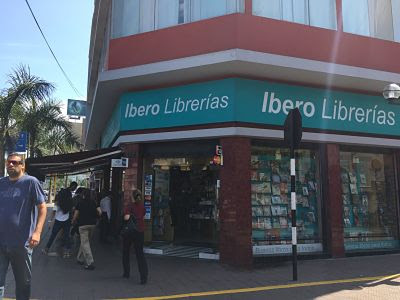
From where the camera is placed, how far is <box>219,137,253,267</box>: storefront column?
969 cm

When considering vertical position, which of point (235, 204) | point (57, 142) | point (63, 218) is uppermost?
point (57, 142)

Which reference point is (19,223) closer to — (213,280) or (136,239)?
(136,239)

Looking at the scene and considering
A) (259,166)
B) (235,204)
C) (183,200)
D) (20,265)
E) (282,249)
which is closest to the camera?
(20,265)

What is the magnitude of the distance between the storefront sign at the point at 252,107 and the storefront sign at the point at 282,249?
9.57 ft

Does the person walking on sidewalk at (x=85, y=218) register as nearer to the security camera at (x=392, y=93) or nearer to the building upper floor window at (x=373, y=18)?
the security camera at (x=392, y=93)

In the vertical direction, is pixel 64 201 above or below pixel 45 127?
below

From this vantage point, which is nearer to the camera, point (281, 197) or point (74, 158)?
point (281, 197)

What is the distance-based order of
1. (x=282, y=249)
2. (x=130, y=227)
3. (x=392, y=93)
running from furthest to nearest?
(x=282, y=249), (x=392, y=93), (x=130, y=227)

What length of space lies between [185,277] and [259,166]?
11.7 feet

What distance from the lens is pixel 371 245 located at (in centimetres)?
1166

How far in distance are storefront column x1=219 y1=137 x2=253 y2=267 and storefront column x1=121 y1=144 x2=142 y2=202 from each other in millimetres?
2368

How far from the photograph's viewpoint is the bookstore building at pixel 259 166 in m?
10.0

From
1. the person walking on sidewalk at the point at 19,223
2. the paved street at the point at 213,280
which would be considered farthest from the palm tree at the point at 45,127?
the person walking on sidewalk at the point at 19,223

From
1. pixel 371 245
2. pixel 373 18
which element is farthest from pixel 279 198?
pixel 373 18
